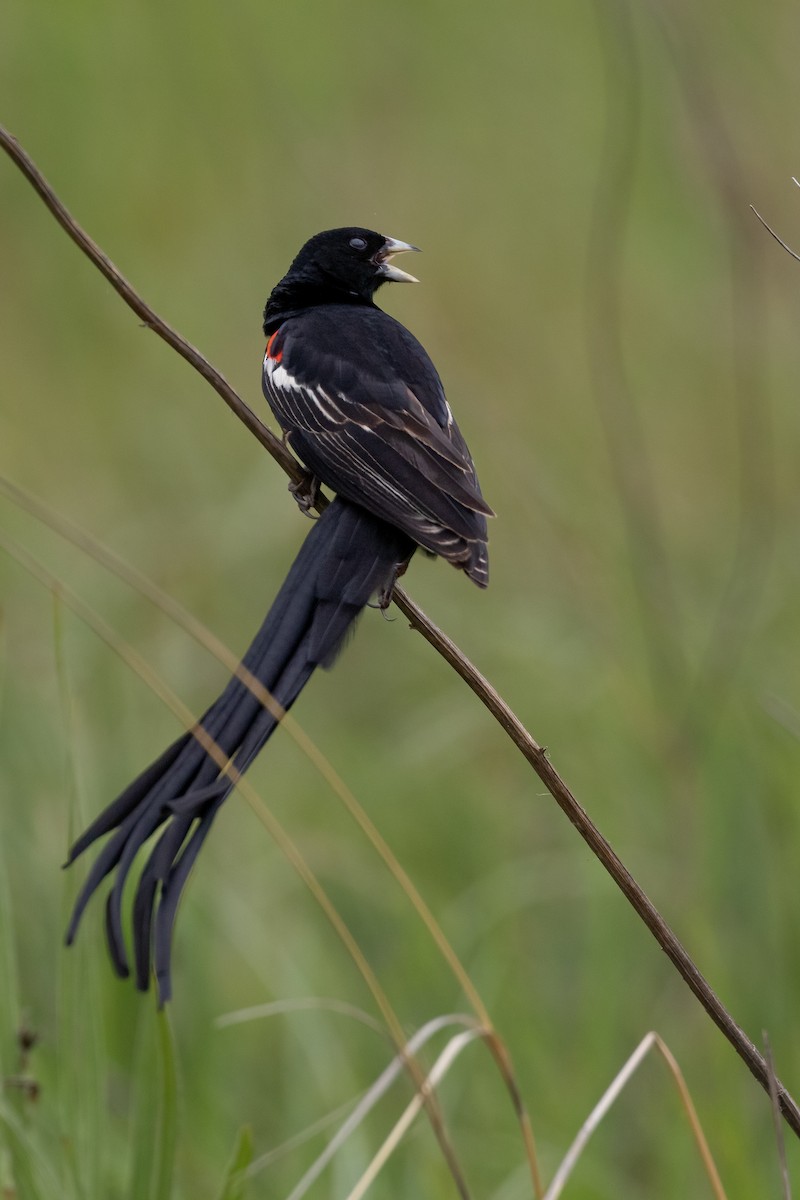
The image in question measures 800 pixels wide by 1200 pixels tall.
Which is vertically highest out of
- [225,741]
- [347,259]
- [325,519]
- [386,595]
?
[347,259]

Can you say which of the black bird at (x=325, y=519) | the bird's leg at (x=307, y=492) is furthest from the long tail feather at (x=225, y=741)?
the bird's leg at (x=307, y=492)

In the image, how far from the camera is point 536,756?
4.46ft

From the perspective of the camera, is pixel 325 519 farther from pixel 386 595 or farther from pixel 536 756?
pixel 536 756

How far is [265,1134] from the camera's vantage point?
279 cm

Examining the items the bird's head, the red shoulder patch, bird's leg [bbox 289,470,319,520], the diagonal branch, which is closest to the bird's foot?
bird's leg [bbox 289,470,319,520]

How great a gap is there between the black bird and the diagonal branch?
0.23 m

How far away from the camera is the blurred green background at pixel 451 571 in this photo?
8.42 ft

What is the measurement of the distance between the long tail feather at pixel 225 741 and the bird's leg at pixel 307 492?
4.3 inches

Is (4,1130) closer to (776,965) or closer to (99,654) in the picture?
(776,965)

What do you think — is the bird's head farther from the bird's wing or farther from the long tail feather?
the long tail feather

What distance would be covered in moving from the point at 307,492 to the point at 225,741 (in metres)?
0.72

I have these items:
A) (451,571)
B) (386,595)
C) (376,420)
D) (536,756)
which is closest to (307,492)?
(376,420)

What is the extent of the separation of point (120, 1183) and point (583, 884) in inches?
43.7

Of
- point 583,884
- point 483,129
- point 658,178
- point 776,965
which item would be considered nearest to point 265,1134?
point 583,884
